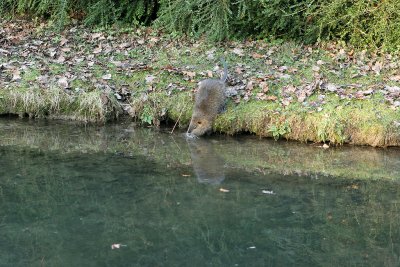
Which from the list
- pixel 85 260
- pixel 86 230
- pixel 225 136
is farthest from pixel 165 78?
pixel 85 260

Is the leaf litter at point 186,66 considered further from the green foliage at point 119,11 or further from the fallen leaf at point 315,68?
the green foliage at point 119,11

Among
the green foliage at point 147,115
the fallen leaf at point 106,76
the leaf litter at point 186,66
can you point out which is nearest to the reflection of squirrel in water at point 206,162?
the green foliage at point 147,115

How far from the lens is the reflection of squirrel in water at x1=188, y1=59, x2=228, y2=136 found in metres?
7.68

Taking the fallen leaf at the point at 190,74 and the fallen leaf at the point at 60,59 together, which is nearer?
the fallen leaf at the point at 190,74

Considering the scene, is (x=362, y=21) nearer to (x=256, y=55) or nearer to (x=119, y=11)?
(x=256, y=55)

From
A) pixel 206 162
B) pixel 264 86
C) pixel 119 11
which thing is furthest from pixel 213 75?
pixel 119 11

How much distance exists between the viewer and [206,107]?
7.67m

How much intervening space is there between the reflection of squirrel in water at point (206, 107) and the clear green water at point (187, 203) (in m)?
0.19

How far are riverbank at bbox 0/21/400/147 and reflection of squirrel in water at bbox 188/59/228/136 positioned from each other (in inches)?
7.8

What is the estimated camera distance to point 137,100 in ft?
26.8

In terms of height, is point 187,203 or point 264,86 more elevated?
point 264,86

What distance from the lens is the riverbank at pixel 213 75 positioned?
25.1 feet

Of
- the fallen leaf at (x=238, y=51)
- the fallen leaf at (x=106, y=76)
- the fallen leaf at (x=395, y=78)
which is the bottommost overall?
the fallen leaf at (x=106, y=76)

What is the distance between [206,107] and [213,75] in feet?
4.14
